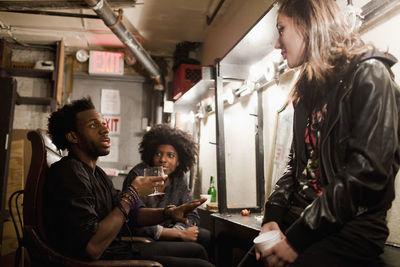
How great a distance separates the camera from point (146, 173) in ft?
6.82

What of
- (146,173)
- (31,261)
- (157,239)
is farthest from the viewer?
(157,239)

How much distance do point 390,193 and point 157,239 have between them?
1952 millimetres

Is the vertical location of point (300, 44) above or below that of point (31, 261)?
above

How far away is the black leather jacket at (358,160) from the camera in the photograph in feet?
3.13

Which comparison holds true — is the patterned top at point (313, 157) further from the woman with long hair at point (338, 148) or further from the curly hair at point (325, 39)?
the curly hair at point (325, 39)

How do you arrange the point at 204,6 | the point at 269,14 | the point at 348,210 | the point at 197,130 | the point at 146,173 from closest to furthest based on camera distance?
1. the point at 348,210
2. the point at 269,14
3. the point at 146,173
4. the point at 204,6
5. the point at 197,130

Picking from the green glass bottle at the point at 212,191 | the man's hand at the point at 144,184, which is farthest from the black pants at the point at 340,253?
the green glass bottle at the point at 212,191

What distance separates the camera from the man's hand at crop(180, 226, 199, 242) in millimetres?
2607

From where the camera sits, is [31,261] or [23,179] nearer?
[31,261]

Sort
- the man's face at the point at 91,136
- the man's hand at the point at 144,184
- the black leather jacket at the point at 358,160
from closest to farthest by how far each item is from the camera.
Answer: the black leather jacket at the point at 358,160
the man's hand at the point at 144,184
the man's face at the point at 91,136

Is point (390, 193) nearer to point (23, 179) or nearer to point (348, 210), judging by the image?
point (348, 210)

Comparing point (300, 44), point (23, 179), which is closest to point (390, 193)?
point (300, 44)

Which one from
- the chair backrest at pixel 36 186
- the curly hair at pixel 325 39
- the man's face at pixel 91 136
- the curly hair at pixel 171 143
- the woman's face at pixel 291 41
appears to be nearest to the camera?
the curly hair at pixel 325 39

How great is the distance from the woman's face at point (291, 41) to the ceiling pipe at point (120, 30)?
2.51m
